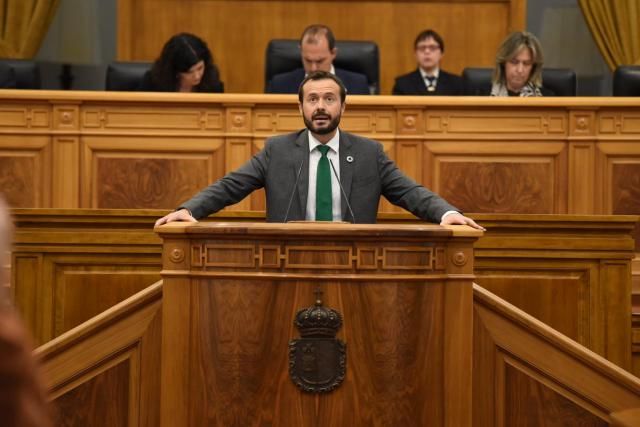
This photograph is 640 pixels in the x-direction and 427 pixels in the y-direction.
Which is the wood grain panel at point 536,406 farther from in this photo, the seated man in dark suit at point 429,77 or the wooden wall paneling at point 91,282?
the seated man in dark suit at point 429,77

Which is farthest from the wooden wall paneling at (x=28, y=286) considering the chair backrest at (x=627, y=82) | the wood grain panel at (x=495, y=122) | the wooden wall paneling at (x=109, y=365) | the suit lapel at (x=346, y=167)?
the chair backrest at (x=627, y=82)

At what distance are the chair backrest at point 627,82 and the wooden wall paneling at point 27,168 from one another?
8.90 ft

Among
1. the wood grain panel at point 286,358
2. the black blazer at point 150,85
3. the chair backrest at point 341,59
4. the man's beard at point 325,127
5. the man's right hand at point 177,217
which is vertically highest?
the chair backrest at point 341,59

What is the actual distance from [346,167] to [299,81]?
2093 millimetres

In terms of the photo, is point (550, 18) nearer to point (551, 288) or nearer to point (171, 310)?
point (551, 288)

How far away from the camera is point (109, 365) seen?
2871mm

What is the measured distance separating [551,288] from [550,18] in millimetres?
3752

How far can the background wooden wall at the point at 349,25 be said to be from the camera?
6945 millimetres

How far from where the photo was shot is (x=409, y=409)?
8.41 feet

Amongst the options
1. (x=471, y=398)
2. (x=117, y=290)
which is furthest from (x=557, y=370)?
(x=117, y=290)

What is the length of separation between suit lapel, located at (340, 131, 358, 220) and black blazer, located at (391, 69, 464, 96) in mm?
2298

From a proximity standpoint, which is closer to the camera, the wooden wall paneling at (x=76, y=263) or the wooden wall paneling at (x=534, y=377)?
the wooden wall paneling at (x=534, y=377)

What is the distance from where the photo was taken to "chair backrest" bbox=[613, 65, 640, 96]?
17.3ft

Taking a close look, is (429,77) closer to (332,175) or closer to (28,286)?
(332,175)
